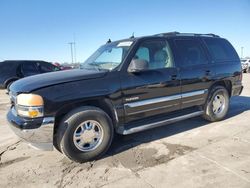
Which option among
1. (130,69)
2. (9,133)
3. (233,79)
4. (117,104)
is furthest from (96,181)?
(233,79)

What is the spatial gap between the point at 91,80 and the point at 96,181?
1.49 m

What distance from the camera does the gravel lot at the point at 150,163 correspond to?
10.6ft

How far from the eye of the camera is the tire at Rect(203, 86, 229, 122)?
5.62m

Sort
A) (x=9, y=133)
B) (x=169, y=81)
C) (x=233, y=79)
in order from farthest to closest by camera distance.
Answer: (x=233, y=79) → (x=9, y=133) → (x=169, y=81)

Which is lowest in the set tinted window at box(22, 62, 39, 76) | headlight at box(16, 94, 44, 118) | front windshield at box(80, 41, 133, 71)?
headlight at box(16, 94, 44, 118)

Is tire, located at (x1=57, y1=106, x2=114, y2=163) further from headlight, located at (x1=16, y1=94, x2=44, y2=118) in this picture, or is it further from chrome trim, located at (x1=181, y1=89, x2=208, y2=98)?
chrome trim, located at (x1=181, y1=89, x2=208, y2=98)

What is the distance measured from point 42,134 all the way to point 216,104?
13.5ft

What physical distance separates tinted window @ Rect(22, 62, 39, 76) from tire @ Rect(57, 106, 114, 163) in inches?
365

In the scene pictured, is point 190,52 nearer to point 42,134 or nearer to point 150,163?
point 150,163

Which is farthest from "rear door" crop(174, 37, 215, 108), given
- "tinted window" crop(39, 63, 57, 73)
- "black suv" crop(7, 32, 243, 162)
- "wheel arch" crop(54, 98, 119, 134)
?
"tinted window" crop(39, 63, 57, 73)

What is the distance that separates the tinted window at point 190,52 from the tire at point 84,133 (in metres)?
2.12

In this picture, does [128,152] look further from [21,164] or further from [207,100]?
[207,100]

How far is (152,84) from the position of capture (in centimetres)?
442

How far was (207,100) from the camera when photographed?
557cm
